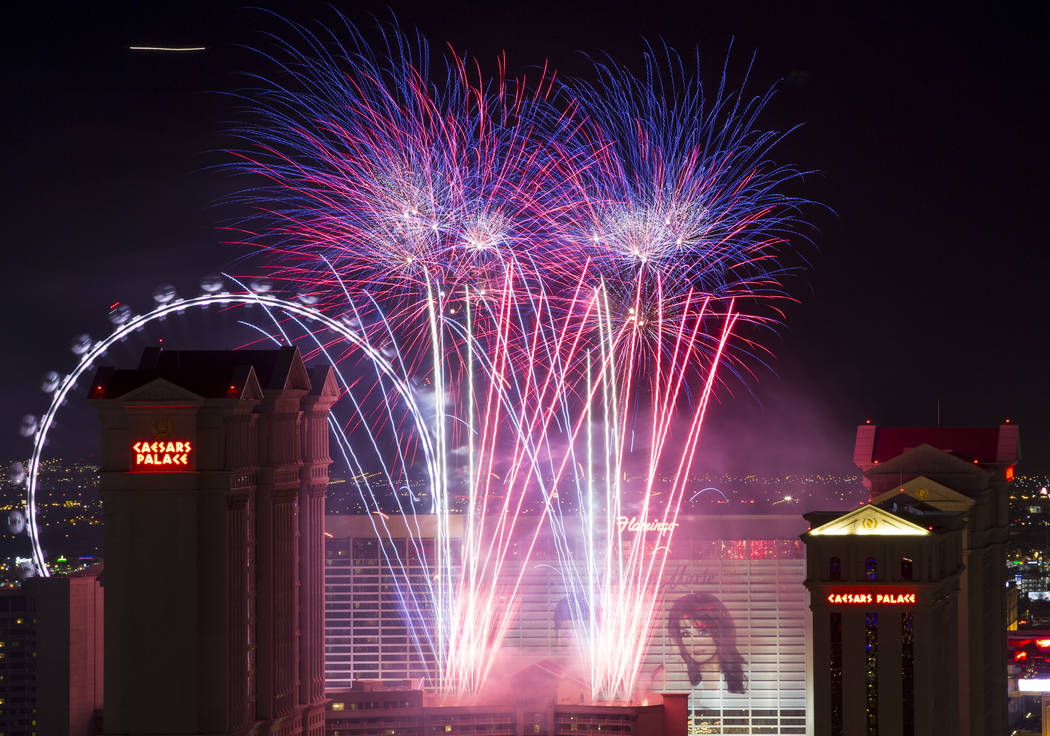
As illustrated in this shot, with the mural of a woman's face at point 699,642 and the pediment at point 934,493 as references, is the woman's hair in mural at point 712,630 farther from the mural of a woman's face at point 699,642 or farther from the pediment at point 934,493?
the pediment at point 934,493

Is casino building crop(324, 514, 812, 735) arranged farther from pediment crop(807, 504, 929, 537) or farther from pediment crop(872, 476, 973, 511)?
pediment crop(807, 504, 929, 537)

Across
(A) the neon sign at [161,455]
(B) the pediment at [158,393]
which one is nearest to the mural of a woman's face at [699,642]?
(A) the neon sign at [161,455]

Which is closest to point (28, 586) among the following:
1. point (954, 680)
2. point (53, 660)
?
point (53, 660)

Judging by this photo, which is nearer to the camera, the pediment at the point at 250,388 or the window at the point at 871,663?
the window at the point at 871,663

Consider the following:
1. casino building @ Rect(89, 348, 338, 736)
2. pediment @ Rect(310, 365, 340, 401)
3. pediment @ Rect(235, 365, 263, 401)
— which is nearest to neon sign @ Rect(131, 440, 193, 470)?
casino building @ Rect(89, 348, 338, 736)

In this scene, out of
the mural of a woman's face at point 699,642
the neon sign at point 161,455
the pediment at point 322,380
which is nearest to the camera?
the neon sign at point 161,455

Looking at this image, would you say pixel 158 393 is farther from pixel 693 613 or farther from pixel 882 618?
pixel 693 613

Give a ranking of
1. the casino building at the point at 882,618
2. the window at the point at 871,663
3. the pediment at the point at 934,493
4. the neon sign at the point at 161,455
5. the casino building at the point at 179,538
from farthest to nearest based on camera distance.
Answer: the pediment at the point at 934,493 < the window at the point at 871,663 < the casino building at the point at 882,618 < the casino building at the point at 179,538 < the neon sign at the point at 161,455
